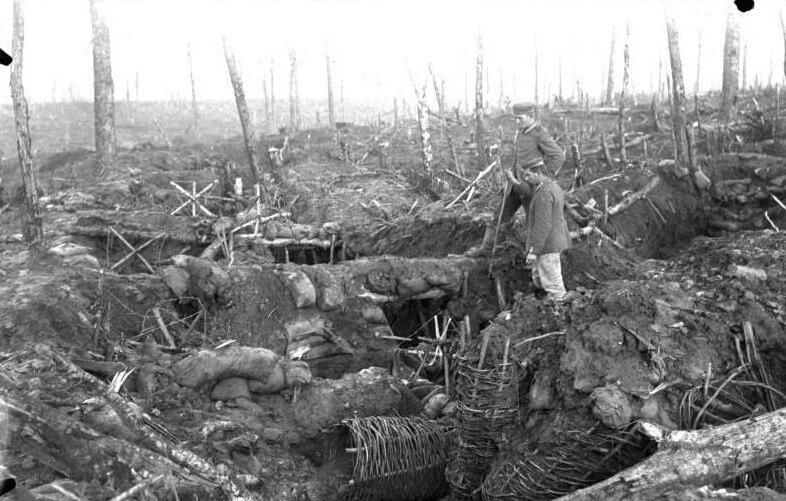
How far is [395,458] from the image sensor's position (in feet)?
16.2

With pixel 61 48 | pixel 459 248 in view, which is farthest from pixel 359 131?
pixel 61 48

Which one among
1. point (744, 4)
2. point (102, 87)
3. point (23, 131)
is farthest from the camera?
point (102, 87)

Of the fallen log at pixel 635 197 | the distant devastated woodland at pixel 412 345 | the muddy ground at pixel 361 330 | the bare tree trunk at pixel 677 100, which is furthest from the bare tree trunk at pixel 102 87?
the bare tree trunk at pixel 677 100

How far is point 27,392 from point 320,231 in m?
6.10

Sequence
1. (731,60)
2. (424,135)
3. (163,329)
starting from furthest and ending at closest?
(731,60), (424,135), (163,329)

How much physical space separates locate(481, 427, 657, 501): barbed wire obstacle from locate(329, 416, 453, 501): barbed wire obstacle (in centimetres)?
92

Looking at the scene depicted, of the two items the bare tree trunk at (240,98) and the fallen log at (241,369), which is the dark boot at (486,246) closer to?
the fallen log at (241,369)

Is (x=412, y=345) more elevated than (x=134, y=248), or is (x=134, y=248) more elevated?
(x=134, y=248)

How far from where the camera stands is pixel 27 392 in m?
3.98

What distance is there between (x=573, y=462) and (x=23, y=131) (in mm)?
7363

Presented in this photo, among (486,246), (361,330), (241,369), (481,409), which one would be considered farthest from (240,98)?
(481,409)

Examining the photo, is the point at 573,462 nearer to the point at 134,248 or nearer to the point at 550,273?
the point at 550,273

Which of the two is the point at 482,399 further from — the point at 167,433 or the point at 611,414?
the point at 167,433

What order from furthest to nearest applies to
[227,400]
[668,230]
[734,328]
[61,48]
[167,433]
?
[61,48] < [668,230] < [227,400] < [734,328] < [167,433]
